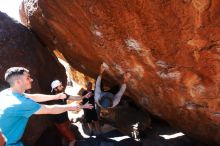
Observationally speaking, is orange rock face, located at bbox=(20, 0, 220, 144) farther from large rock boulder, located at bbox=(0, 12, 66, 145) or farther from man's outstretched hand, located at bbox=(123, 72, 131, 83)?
large rock boulder, located at bbox=(0, 12, 66, 145)

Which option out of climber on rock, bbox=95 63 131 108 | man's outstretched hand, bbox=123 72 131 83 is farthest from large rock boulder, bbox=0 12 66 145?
man's outstretched hand, bbox=123 72 131 83

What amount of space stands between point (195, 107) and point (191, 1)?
7.68 ft

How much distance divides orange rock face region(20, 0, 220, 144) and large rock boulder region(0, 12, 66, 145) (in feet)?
2.25

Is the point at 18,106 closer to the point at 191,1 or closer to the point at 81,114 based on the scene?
the point at 191,1

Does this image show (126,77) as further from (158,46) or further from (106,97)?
(158,46)

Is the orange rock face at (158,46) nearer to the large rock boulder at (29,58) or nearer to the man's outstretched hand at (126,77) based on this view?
the man's outstretched hand at (126,77)

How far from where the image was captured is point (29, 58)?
7.78 meters

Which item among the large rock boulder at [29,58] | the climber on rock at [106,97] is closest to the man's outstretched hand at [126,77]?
the climber on rock at [106,97]

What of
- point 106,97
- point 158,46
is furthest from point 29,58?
point 158,46

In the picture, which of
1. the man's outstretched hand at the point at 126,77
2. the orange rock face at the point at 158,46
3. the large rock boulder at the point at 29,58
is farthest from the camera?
the large rock boulder at the point at 29,58

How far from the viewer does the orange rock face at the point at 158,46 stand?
521 centimetres

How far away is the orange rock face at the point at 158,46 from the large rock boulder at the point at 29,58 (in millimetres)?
686

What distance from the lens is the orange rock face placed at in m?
5.21

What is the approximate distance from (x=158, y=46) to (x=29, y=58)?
3343 mm
